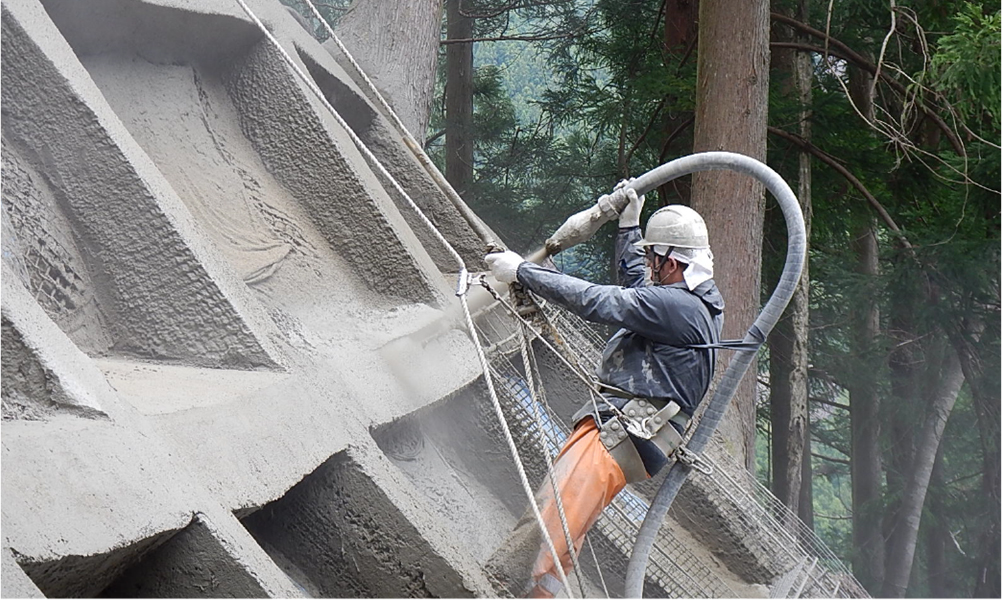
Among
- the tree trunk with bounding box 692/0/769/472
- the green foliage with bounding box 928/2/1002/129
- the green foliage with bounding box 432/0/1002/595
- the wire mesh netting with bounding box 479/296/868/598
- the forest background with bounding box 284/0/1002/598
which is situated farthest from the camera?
the green foliage with bounding box 432/0/1002/595

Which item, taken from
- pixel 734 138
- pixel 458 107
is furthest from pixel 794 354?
pixel 458 107

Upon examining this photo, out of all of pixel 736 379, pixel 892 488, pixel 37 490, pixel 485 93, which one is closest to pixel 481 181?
pixel 485 93

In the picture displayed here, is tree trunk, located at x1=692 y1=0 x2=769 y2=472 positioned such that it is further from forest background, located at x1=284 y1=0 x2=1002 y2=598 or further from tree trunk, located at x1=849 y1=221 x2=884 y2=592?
tree trunk, located at x1=849 y1=221 x2=884 y2=592

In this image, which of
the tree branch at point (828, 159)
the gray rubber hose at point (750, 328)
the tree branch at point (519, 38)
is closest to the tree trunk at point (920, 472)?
the tree branch at point (828, 159)

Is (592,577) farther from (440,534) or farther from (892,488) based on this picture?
(892,488)

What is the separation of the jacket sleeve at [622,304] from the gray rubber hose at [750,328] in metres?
0.37

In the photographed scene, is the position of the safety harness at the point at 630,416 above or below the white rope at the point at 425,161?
below

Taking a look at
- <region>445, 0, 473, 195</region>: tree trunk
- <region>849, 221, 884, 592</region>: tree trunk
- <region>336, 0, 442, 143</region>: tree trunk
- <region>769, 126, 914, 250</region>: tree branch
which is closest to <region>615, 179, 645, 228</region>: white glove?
<region>336, 0, 442, 143</region>: tree trunk

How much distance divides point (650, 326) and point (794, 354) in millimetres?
5531

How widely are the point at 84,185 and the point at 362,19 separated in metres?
3.88

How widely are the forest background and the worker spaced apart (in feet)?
9.40

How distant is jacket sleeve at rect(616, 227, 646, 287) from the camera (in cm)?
427

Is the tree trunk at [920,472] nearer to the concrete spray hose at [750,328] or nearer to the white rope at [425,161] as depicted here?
the white rope at [425,161]

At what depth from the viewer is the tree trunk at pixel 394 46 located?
23.6ft
